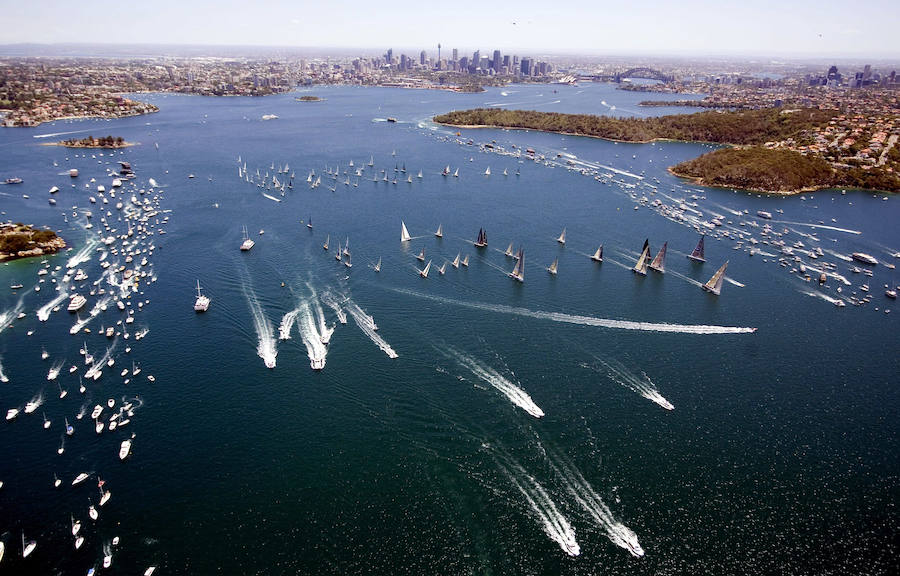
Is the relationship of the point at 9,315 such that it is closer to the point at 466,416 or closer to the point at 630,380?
the point at 466,416

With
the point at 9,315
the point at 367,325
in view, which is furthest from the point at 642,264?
the point at 9,315

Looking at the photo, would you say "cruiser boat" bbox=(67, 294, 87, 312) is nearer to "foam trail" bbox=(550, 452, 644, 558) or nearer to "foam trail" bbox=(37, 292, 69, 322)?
"foam trail" bbox=(37, 292, 69, 322)

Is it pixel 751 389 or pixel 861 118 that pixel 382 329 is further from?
pixel 861 118

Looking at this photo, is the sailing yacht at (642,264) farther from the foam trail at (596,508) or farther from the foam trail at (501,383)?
the foam trail at (596,508)

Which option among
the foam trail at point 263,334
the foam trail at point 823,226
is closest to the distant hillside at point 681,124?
the foam trail at point 823,226

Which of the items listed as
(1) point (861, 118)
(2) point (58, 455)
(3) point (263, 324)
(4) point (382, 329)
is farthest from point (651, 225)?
(1) point (861, 118)

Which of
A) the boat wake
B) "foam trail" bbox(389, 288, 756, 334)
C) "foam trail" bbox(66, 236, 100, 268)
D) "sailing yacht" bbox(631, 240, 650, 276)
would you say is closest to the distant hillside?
"sailing yacht" bbox(631, 240, 650, 276)
